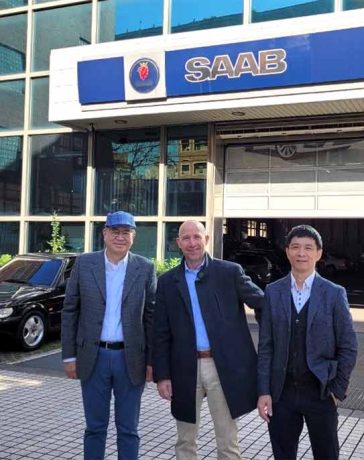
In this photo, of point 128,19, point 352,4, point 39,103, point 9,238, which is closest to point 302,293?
point 352,4

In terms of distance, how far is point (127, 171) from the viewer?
15.0 m

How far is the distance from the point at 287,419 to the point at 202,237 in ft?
3.68

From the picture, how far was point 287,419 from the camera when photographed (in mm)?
3082

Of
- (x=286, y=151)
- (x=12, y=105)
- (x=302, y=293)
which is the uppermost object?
(x=12, y=105)

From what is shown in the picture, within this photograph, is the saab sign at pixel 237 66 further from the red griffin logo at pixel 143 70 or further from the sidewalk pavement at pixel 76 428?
the sidewalk pavement at pixel 76 428

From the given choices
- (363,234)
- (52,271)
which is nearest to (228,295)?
(52,271)

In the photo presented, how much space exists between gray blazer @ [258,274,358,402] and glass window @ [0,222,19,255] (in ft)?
45.4

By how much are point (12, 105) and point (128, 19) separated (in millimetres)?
4241

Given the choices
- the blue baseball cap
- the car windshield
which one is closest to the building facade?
the car windshield

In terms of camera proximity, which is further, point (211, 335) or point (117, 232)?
point (117, 232)

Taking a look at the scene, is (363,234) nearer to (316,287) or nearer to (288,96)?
(288,96)

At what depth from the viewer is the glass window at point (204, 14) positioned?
13796 millimetres

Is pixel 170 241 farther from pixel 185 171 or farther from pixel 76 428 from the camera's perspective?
pixel 76 428

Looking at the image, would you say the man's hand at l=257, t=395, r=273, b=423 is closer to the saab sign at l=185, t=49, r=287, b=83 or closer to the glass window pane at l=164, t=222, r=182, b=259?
the saab sign at l=185, t=49, r=287, b=83
